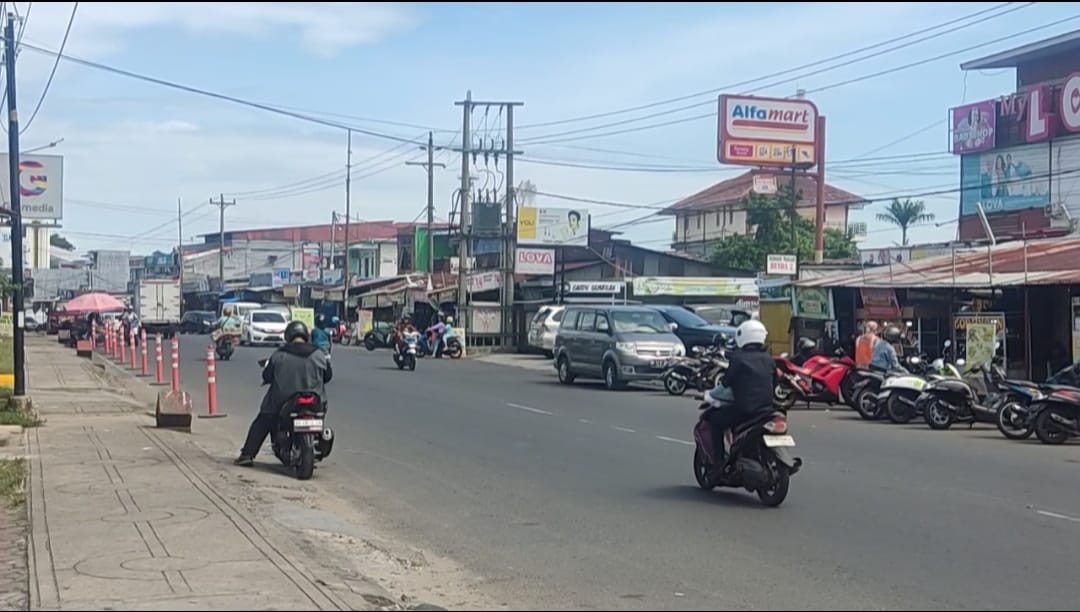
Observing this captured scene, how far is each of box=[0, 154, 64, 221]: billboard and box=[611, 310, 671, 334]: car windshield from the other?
28478mm

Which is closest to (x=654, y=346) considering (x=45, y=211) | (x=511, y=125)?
(x=511, y=125)

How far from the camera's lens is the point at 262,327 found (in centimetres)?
5134

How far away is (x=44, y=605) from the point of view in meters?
7.14

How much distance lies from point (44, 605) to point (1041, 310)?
23052 mm

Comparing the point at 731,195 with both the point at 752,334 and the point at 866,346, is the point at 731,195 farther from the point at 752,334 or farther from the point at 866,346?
the point at 752,334

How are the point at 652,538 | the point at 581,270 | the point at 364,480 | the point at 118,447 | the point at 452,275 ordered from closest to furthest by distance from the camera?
the point at 652,538
the point at 364,480
the point at 118,447
the point at 581,270
the point at 452,275

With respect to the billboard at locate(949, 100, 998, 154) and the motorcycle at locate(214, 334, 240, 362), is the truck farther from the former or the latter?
the billboard at locate(949, 100, 998, 154)

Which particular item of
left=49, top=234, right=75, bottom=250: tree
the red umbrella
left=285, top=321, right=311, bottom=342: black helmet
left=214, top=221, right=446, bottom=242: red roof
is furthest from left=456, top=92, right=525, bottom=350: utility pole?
left=49, top=234, right=75, bottom=250: tree

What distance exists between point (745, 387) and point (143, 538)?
5399 millimetres

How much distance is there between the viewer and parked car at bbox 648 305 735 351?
34219 mm

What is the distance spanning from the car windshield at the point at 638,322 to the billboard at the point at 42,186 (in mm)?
28478

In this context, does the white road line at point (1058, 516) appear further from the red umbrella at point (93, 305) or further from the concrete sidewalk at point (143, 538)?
the red umbrella at point (93, 305)

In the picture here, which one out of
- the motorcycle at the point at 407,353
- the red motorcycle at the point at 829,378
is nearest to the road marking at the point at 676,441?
the red motorcycle at the point at 829,378

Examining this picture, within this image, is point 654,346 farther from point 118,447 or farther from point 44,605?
point 44,605
